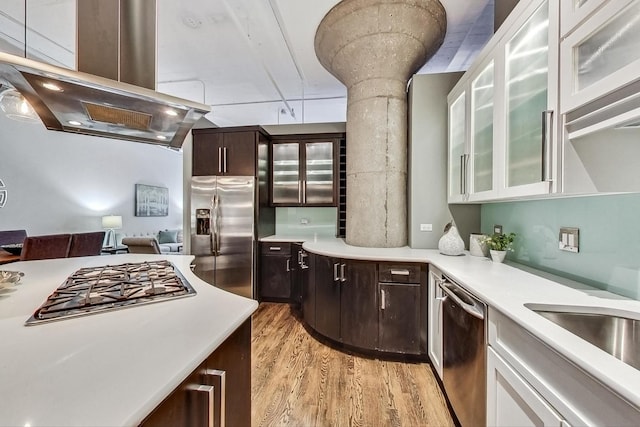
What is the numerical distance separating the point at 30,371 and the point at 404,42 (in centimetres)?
325

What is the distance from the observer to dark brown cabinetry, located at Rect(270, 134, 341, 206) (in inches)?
161

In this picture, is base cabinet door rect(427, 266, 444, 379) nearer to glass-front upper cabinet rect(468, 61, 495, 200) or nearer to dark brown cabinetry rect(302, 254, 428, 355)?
dark brown cabinetry rect(302, 254, 428, 355)

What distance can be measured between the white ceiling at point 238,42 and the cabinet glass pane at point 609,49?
1.78 metres

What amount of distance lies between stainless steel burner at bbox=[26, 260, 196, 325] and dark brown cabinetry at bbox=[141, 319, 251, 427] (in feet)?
1.23

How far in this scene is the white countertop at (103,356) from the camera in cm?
54

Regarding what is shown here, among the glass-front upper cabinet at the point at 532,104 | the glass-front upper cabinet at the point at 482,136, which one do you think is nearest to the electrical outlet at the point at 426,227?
the glass-front upper cabinet at the point at 482,136

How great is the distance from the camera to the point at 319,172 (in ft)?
13.6

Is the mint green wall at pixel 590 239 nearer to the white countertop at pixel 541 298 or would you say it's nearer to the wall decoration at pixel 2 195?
the white countertop at pixel 541 298

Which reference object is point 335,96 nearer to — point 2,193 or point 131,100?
point 131,100

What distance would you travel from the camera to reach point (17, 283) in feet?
4.71

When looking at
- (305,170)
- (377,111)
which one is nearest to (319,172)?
(305,170)

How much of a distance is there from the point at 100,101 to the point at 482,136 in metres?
2.42

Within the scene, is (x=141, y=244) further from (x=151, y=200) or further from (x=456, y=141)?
(x=151, y=200)

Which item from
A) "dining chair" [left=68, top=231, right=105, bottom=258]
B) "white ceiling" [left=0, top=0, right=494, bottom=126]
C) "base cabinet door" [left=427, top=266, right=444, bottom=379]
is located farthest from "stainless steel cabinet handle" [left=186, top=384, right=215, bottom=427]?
"dining chair" [left=68, top=231, right=105, bottom=258]
